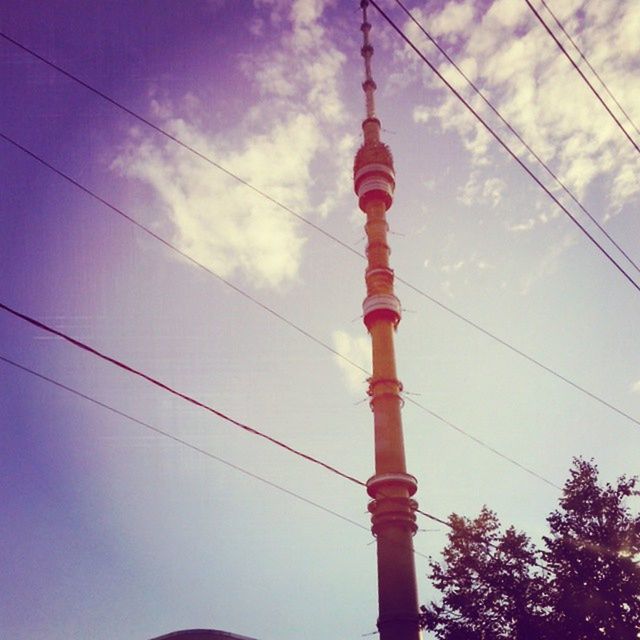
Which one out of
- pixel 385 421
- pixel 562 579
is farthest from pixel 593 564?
pixel 385 421

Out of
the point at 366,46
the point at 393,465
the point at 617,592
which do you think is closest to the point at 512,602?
the point at 617,592

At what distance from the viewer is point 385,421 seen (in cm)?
3192

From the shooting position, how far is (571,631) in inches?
848

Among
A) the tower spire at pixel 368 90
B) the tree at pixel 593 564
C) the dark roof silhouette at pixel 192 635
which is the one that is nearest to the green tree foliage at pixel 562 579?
the tree at pixel 593 564

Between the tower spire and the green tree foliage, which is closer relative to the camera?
the green tree foliage

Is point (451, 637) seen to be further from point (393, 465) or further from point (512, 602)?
point (393, 465)

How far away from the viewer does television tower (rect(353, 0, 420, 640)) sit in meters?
27.4

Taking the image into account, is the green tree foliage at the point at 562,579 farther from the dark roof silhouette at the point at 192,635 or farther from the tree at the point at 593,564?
the dark roof silhouette at the point at 192,635

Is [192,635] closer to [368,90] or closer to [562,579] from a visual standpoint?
[562,579]

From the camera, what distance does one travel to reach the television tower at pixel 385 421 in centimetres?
2742

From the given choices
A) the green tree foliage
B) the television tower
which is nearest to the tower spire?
the television tower

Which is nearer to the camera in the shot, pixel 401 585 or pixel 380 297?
pixel 401 585

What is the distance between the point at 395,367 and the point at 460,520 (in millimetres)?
8942

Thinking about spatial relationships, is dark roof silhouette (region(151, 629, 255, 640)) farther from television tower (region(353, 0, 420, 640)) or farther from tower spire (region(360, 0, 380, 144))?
tower spire (region(360, 0, 380, 144))
